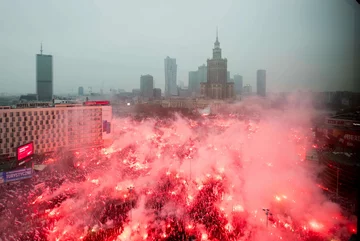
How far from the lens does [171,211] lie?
709cm

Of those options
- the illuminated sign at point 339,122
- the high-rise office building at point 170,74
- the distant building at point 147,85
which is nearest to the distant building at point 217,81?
the distant building at point 147,85

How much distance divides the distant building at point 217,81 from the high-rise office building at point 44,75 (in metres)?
30.5

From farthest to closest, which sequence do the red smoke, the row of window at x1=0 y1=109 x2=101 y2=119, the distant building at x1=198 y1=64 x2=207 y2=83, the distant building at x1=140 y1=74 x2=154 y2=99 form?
the distant building at x1=198 y1=64 x2=207 y2=83, the distant building at x1=140 y1=74 x2=154 y2=99, the row of window at x1=0 y1=109 x2=101 y2=119, the red smoke

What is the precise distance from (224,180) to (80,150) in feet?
39.3

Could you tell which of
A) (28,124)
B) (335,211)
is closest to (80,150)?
(28,124)

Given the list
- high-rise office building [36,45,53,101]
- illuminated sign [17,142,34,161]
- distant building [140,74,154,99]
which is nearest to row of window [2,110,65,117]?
illuminated sign [17,142,34,161]

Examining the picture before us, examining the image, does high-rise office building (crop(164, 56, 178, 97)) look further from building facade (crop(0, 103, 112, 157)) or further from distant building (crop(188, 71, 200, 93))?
building facade (crop(0, 103, 112, 157))

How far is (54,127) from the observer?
54.4 ft

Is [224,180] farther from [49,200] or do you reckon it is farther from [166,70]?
[166,70]

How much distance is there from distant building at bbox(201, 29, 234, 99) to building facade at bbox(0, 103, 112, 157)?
27.5 metres

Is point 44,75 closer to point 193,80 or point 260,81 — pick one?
point 260,81

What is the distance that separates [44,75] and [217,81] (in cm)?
3419

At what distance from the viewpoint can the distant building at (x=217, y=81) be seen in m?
43.7

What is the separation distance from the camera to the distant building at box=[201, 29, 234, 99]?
→ 1720 inches
